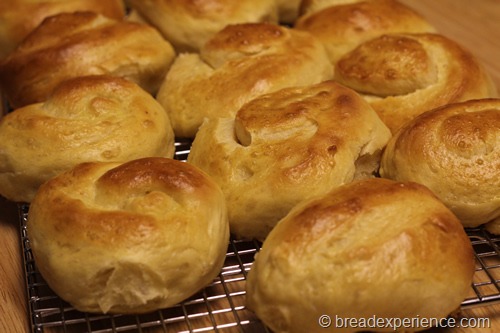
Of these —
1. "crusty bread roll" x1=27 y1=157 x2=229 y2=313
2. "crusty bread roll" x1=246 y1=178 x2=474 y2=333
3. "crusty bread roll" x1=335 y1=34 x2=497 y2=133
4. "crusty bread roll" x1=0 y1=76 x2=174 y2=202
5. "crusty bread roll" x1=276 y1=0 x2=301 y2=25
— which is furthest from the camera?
"crusty bread roll" x1=276 y1=0 x2=301 y2=25

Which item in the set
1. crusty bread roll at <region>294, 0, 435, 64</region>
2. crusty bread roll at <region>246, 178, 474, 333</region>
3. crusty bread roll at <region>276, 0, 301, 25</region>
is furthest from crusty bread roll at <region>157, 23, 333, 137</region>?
crusty bread roll at <region>246, 178, 474, 333</region>

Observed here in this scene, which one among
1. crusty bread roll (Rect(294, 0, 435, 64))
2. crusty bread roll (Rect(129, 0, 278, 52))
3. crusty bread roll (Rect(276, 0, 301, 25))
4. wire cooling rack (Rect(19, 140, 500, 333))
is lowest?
wire cooling rack (Rect(19, 140, 500, 333))

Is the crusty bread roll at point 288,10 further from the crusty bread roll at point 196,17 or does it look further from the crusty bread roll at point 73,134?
the crusty bread roll at point 73,134

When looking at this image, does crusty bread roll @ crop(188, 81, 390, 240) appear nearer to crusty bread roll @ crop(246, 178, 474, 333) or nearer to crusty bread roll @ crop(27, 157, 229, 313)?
crusty bread roll @ crop(27, 157, 229, 313)

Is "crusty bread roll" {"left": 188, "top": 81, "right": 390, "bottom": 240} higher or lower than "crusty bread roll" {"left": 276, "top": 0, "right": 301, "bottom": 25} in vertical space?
higher

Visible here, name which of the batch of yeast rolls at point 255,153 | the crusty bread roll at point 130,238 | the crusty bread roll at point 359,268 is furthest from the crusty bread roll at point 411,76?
the crusty bread roll at point 130,238

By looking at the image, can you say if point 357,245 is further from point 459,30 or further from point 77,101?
point 459,30

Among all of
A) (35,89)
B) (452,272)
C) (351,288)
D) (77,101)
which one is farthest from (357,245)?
(35,89)

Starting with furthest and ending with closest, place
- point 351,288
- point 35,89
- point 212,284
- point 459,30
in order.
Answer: point 459,30 < point 35,89 < point 212,284 < point 351,288
